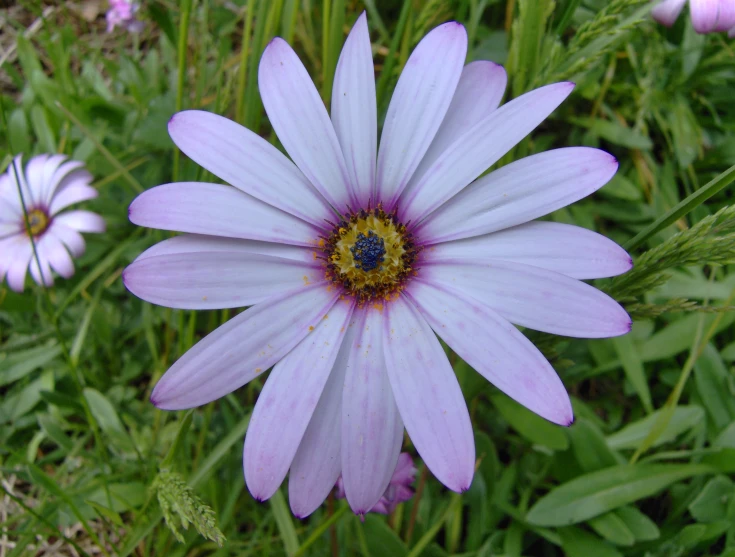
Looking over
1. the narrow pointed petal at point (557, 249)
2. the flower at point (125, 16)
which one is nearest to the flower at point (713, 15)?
the narrow pointed petal at point (557, 249)

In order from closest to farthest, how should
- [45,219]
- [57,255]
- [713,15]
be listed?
[713,15]
[57,255]
[45,219]

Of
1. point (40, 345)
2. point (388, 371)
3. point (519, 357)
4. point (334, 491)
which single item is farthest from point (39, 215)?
point (519, 357)

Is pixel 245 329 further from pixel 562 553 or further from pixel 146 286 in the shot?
pixel 562 553

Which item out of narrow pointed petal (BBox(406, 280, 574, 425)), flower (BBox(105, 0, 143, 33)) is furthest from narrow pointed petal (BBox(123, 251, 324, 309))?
flower (BBox(105, 0, 143, 33))

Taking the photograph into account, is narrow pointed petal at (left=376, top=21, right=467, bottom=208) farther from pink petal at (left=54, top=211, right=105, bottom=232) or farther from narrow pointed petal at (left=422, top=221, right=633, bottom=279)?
pink petal at (left=54, top=211, right=105, bottom=232)

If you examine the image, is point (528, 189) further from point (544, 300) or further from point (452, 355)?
point (452, 355)

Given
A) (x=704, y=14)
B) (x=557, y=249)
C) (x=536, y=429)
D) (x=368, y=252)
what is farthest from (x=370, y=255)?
(x=704, y=14)
